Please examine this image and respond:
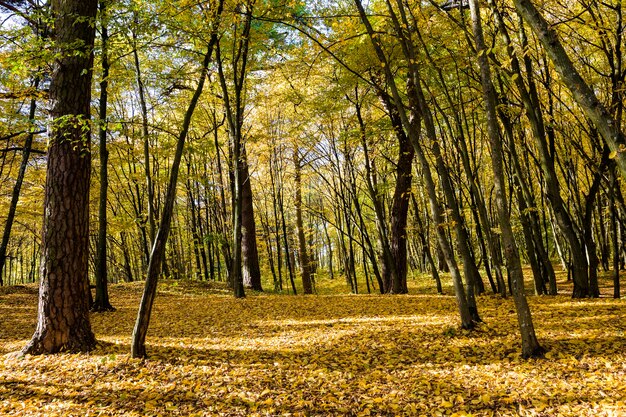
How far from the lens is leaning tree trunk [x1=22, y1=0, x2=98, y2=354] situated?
496 cm

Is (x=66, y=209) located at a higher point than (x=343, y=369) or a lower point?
higher

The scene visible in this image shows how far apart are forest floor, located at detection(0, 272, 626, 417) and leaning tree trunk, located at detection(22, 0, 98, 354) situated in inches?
15.1

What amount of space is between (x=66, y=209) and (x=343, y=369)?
4506 millimetres

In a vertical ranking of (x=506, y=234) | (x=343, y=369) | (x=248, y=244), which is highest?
(x=248, y=244)

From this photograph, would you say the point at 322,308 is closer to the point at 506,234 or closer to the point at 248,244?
the point at 506,234

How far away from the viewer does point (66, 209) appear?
5.08 meters

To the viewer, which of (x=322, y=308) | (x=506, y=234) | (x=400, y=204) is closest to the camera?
(x=506, y=234)

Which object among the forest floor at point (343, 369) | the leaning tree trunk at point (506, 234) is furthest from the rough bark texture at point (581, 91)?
the forest floor at point (343, 369)

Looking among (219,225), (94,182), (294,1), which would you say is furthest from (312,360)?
(219,225)

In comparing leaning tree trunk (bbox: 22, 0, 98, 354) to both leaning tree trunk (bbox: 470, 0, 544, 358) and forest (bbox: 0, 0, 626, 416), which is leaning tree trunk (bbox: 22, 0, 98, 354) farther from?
leaning tree trunk (bbox: 470, 0, 544, 358)

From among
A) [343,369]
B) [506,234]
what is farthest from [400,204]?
[343,369]

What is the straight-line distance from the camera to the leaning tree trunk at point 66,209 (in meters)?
4.96

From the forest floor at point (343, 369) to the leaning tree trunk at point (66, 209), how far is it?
1.26 ft

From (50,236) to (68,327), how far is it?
1.34m
